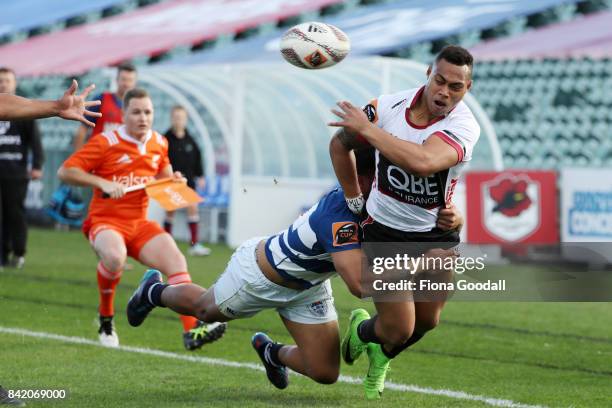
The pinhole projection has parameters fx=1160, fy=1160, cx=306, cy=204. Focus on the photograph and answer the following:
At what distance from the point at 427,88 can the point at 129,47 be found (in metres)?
21.2

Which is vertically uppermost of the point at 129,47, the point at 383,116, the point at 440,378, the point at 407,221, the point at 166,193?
the point at 383,116

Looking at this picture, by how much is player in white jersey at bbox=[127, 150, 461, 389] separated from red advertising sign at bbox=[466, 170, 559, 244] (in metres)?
8.55

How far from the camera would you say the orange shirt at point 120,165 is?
28.5 feet

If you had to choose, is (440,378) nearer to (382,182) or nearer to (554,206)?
(382,182)

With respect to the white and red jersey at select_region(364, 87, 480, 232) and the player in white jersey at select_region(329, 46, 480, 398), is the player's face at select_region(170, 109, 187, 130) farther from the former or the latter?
the white and red jersey at select_region(364, 87, 480, 232)

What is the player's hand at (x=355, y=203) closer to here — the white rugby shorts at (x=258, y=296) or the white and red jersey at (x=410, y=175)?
the white and red jersey at (x=410, y=175)

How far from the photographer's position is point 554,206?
14930 millimetres

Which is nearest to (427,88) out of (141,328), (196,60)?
Answer: (141,328)

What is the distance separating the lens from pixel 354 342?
6879mm

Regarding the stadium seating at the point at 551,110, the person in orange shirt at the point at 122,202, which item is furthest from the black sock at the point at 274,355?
the stadium seating at the point at 551,110

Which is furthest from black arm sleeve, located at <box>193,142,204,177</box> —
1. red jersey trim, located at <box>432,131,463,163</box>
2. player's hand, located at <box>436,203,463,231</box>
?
red jersey trim, located at <box>432,131,463,163</box>

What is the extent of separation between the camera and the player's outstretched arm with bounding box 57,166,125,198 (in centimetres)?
846

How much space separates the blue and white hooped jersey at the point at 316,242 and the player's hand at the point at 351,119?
65 centimetres

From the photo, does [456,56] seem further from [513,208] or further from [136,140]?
[513,208]
